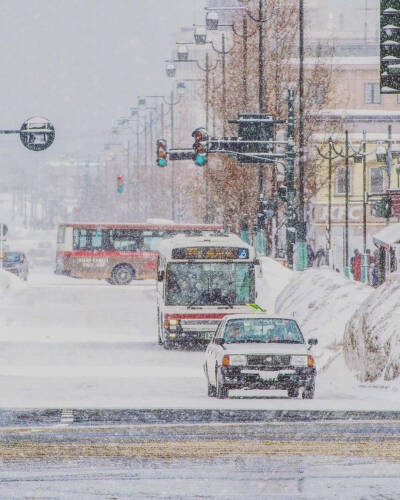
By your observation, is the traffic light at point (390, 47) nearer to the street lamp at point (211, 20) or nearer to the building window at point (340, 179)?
the street lamp at point (211, 20)

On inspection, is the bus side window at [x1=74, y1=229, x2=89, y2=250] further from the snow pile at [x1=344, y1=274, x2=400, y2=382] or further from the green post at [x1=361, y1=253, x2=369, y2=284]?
the snow pile at [x1=344, y1=274, x2=400, y2=382]

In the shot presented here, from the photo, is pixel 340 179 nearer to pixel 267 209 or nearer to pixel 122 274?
pixel 122 274

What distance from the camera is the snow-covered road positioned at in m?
20.7

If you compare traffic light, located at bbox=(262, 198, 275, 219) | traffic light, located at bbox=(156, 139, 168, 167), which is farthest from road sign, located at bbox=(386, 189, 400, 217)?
traffic light, located at bbox=(262, 198, 275, 219)

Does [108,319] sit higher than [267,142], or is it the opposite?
[267,142]

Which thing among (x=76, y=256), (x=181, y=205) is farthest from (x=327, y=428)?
(x=181, y=205)

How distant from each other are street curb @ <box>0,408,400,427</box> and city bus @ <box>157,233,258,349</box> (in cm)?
1404

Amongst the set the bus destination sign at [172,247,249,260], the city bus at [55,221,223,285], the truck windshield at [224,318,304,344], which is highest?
the bus destination sign at [172,247,249,260]

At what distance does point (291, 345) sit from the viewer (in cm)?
2112

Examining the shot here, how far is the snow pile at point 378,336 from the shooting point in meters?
21.8

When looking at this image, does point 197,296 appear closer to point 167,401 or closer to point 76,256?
point 167,401

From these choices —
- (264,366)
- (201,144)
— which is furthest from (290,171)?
(264,366)

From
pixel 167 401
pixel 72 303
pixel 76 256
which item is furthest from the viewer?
pixel 76 256

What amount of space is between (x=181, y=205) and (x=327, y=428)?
104005 mm
